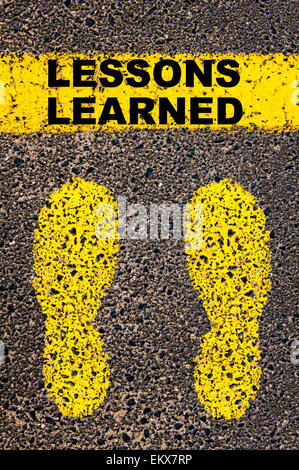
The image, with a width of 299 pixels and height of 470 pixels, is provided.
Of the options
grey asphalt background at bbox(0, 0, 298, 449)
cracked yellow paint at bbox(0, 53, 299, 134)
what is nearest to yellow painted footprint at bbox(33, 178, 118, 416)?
grey asphalt background at bbox(0, 0, 298, 449)

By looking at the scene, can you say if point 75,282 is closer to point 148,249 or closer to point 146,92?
point 148,249

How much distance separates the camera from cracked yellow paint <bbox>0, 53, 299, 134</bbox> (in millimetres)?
2451

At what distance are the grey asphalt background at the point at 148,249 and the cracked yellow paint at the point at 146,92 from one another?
5 cm

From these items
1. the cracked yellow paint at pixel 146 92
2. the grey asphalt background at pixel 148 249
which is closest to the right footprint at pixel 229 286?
the grey asphalt background at pixel 148 249

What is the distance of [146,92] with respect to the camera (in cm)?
247

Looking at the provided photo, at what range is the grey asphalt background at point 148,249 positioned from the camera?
7.82 ft

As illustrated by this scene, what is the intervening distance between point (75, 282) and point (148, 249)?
409 millimetres

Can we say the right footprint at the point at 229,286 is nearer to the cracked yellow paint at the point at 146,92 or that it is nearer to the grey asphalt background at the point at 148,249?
the grey asphalt background at the point at 148,249

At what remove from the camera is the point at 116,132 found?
246 cm

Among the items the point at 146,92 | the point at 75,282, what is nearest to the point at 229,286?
the point at 75,282

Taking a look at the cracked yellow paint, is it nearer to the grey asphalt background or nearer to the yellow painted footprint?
the grey asphalt background

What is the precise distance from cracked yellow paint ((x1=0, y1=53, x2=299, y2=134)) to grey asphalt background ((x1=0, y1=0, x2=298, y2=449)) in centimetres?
5

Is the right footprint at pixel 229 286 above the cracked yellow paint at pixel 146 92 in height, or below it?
below

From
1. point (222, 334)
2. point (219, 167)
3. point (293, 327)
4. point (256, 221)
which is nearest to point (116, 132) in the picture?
point (219, 167)
